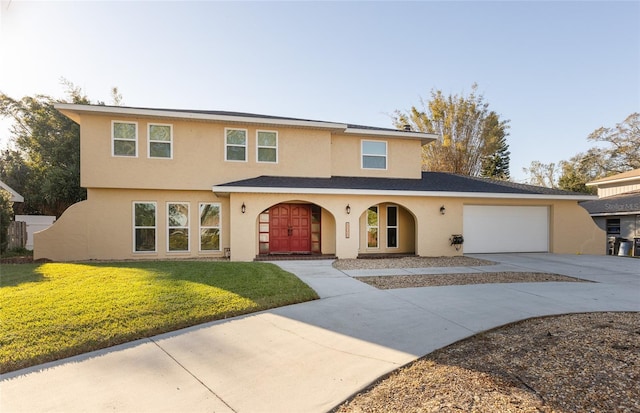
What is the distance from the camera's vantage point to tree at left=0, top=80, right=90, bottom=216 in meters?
20.9

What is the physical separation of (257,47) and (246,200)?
19.4 feet

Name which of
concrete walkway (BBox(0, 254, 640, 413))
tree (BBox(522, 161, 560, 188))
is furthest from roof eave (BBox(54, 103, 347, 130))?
tree (BBox(522, 161, 560, 188))

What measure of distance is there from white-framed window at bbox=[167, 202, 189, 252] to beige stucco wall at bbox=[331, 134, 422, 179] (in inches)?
254

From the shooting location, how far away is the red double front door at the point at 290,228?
14.5 m

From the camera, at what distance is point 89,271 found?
9.10 m

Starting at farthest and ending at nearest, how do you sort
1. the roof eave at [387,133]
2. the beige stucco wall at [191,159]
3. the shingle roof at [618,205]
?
the shingle roof at [618,205], the roof eave at [387,133], the beige stucco wall at [191,159]

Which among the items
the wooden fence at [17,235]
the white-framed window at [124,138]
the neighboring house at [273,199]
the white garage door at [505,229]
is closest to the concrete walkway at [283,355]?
the neighboring house at [273,199]

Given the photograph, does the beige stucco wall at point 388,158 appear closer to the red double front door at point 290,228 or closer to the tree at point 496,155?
the red double front door at point 290,228

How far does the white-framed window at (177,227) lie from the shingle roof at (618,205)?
73.0 feet

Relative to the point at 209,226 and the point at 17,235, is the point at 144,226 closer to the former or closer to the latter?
the point at 209,226

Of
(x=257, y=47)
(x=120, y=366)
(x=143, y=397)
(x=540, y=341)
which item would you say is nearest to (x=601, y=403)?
(x=540, y=341)

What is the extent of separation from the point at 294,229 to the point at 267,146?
12.2 feet

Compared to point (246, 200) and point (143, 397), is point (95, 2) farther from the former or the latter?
Result: point (143, 397)

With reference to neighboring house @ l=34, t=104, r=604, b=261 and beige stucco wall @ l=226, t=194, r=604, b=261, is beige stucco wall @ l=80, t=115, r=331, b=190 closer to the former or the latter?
neighboring house @ l=34, t=104, r=604, b=261
